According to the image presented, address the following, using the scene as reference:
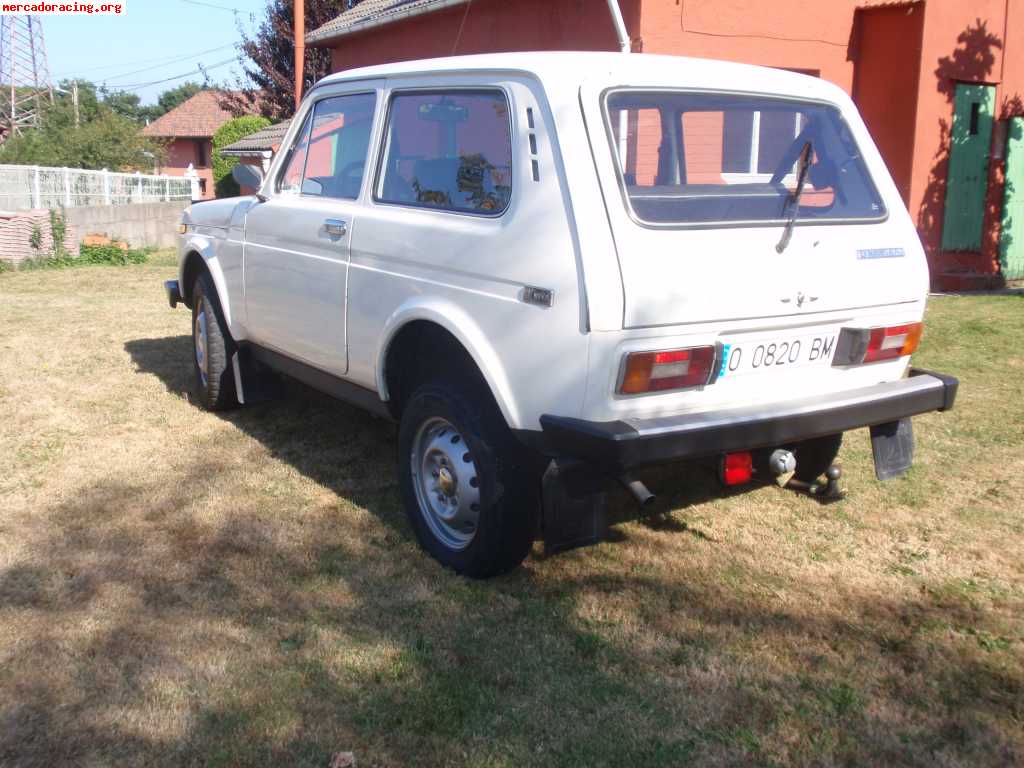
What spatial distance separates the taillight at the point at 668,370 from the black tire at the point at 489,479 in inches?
23.3

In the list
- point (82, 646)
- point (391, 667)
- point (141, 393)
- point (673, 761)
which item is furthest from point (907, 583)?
point (141, 393)

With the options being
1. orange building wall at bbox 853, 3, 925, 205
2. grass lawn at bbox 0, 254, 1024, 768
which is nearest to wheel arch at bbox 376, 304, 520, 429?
grass lawn at bbox 0, 254, 1024, 768

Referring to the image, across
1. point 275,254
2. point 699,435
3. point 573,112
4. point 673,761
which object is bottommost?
point 673,761

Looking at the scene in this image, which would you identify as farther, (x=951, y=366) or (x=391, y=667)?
(x=951, y=366)

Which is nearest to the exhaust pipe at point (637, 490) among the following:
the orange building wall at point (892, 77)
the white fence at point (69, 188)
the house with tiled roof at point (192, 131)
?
the orange building wall at point (892, 77)

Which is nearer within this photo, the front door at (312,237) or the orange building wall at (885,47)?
the front door at (312,237)

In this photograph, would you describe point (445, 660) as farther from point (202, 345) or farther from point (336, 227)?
point (202, 345)

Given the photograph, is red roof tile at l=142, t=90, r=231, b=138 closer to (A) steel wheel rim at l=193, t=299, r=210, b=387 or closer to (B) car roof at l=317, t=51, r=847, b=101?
(A) steel wheel rim at l=193, t=299, r=210, b=387

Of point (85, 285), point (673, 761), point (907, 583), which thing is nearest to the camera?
point (673, 761)

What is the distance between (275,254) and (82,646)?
89.9 inches

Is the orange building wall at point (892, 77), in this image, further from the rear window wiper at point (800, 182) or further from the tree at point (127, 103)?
the tree at point (127, 103)

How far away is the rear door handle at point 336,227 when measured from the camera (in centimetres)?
445

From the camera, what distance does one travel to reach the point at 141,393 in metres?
6.85

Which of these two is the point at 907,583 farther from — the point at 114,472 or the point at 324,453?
the point at 114,472
